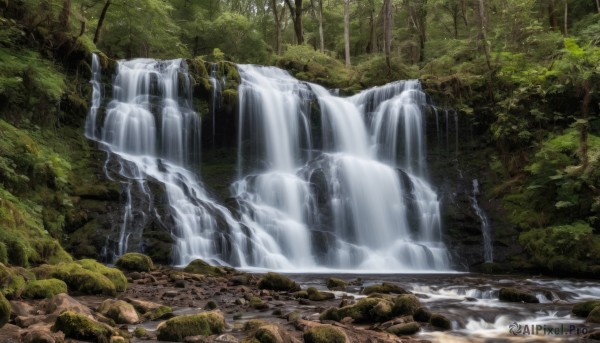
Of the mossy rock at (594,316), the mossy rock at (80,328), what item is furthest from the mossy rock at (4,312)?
the mossy rock at (594,316)

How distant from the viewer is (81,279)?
8.30 metres

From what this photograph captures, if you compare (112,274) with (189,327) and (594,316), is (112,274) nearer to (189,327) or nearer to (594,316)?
(189,327)

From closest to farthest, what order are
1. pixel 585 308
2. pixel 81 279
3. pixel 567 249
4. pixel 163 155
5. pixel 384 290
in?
1. pixel 585 308
2. pixel 81 279
3. pixel 384 290
4. pixel 567 249
5. pixel 163 155

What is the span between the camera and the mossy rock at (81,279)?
8.29m

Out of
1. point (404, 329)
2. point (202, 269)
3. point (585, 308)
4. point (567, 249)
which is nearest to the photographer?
point (404, 329)

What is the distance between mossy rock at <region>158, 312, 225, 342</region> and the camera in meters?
5.83

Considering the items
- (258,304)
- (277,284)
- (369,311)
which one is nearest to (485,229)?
(277,284)

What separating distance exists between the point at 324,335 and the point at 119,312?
111 inches

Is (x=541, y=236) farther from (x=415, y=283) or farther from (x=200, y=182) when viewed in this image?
(x=200, y=182)

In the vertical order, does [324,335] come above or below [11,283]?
below

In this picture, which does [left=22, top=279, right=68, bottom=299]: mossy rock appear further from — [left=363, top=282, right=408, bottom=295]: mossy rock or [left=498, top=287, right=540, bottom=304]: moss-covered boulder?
[left=498, top=287, right=540, bottom=304]: moss-covered boulder

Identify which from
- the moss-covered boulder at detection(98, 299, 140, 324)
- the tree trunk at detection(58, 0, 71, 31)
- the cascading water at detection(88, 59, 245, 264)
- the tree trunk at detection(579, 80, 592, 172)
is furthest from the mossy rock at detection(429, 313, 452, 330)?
the tree trunk at detection(58, 0, 71, 31)

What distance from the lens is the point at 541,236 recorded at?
1513 cm

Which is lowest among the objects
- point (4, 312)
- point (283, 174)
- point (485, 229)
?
point (4, 312)
